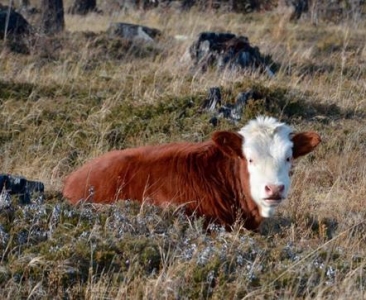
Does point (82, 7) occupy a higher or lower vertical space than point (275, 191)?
lower

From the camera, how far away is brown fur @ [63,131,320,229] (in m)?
7.36

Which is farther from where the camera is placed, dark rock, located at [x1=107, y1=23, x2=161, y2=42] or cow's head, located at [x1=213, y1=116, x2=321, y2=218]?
dark rock, located at [x1=107, y1=23, x2=161, y2=42]

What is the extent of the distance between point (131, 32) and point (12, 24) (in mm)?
2295

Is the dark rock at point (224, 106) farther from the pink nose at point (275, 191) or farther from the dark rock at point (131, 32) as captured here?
the dark rock at point (131, 32)

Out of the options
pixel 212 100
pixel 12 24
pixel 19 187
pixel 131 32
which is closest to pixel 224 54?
pixel 212 100

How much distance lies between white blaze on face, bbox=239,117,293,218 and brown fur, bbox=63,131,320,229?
12 cm

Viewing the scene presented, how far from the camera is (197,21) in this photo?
72.2 ft

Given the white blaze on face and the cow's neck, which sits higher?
the white blaze on face

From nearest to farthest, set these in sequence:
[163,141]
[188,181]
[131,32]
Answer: [188,181]
[163,141]
[131,32]

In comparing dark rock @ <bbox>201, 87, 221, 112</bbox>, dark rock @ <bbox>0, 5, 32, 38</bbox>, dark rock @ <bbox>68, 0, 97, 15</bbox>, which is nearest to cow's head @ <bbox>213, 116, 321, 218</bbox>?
dark rock @ <bbox>201, 87, 221, 112</bbox>

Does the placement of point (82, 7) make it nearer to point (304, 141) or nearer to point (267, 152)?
point (304, 141)

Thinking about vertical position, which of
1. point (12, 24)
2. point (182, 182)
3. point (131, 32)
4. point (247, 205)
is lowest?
point (131, 32)

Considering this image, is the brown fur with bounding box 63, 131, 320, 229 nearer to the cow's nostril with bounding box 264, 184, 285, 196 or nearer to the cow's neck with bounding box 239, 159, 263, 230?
the cow's neck with bounding box 239, 159, 263, 230

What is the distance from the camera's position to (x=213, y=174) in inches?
298
